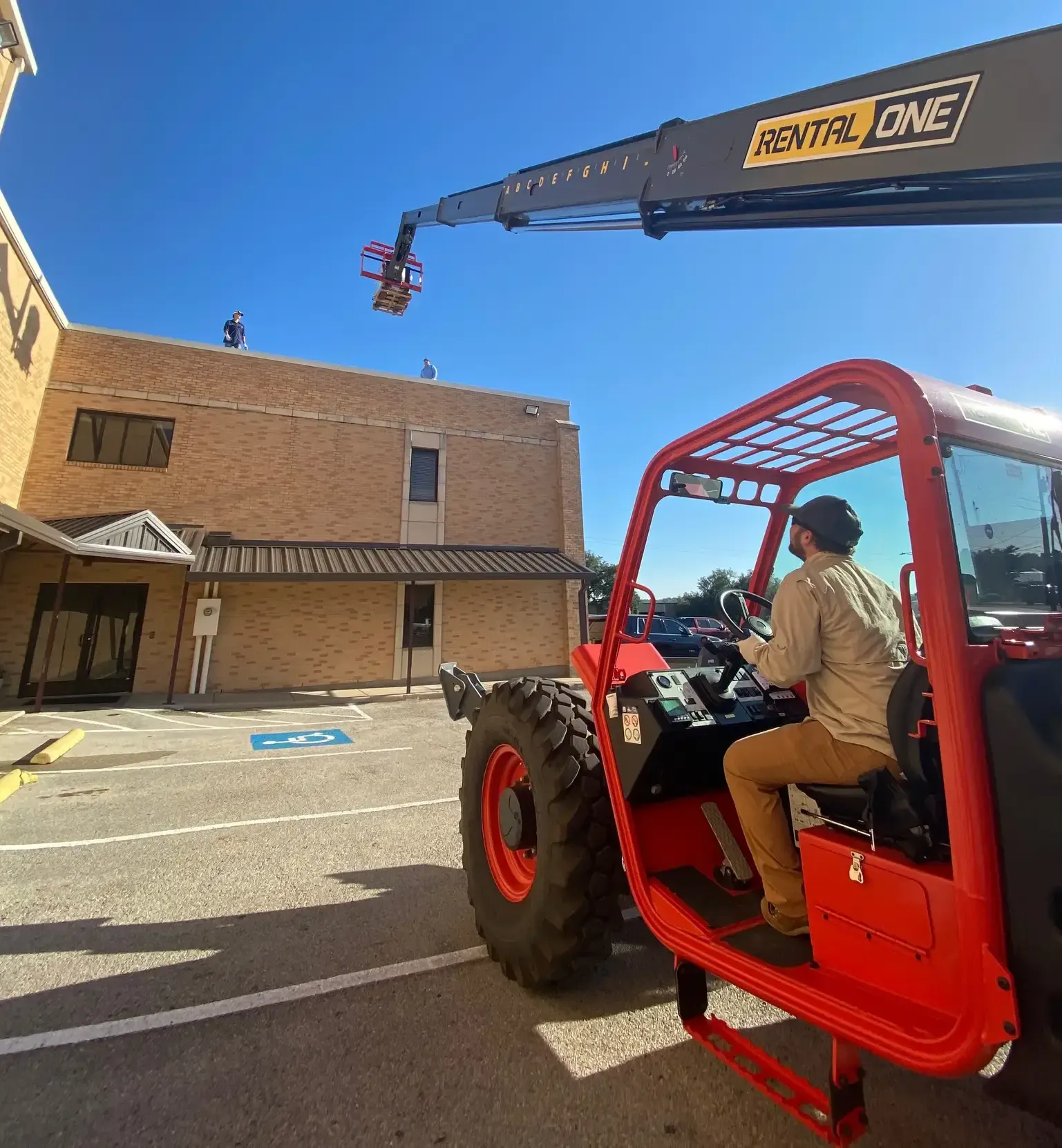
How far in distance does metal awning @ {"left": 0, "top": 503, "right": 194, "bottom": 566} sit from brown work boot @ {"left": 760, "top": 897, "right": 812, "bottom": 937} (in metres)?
12.1

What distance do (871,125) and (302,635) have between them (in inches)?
631

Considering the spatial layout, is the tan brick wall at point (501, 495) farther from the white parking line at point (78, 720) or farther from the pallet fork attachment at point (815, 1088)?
the pallet fork attachment at point (815, 1088)

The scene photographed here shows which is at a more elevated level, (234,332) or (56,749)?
(234,332)

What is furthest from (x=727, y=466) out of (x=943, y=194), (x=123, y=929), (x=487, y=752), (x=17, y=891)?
(x=17, y=891)

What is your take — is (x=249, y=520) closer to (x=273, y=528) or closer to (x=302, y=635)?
(x=273, y=528)

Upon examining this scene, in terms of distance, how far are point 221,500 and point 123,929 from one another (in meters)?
14.8

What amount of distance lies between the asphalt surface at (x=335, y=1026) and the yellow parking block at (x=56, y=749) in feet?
9.21

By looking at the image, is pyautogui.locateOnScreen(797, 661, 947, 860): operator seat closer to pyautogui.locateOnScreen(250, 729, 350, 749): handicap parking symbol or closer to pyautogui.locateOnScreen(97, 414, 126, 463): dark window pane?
pyautogui.locateOnScreen(250, 729, 350, 749): handicap parking symbol

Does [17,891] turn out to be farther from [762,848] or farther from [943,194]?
[943,194]

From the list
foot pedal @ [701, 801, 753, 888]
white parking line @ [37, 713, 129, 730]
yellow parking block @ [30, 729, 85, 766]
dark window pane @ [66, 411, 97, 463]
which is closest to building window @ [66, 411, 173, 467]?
dark window pane @ [66, 411, 97, 463]

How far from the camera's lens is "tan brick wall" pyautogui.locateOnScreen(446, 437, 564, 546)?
19109 mm

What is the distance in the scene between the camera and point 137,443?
1568 centimetres

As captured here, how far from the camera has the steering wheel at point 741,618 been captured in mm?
2811

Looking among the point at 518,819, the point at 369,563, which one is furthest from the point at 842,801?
the point at 369,563
